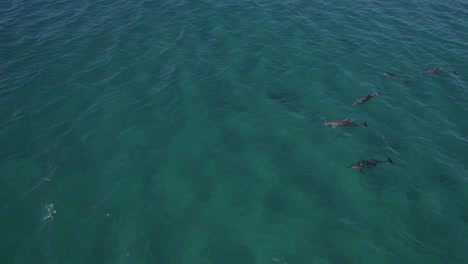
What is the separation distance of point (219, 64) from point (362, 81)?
55.3 ft

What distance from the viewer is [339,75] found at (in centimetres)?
4088

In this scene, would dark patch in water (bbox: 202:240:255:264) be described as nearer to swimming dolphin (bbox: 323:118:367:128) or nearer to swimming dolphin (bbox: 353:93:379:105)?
swimming dolphin (bbox: 323:118:367:128)

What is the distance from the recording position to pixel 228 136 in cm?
3394

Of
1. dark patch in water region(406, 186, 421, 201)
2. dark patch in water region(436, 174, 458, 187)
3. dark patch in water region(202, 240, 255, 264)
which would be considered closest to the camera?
dark patch in water region(202, 240, 255, 264)

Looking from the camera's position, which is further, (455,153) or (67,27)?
(67,27)

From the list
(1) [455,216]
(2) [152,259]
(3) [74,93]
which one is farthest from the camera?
(3) [74,93]

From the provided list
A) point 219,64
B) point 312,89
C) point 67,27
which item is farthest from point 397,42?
point 67,27

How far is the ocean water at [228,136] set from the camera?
85.4 feet

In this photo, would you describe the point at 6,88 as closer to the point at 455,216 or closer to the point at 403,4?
the point at 455,216

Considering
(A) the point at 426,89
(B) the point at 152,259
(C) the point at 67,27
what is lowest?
(B) the point at 152,259

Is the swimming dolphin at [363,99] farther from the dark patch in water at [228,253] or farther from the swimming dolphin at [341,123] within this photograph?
the dark patch in water at [228,253]

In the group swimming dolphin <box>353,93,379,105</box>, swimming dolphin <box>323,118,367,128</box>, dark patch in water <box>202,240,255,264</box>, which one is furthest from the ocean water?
swimming dolphin <box>353,93,379,105</box>

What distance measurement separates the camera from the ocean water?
26031 millimetres

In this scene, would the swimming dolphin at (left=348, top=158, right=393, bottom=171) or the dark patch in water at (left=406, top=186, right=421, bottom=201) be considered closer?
the dark patch in water at (left=406, top=186, right=421, bottom=201)
